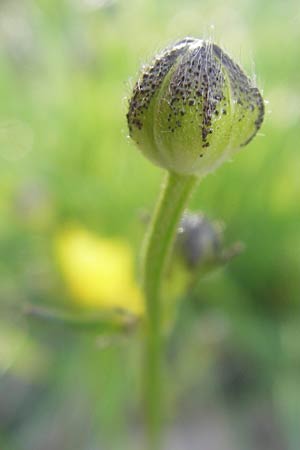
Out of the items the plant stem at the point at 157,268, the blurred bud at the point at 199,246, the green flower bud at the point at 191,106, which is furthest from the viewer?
the blurred bud at the point at 199,246

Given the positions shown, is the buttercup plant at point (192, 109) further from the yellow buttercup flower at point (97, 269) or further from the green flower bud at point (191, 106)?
the yellow buttercup flower at point (97, 269)

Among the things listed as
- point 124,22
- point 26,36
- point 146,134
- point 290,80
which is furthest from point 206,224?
point 26,36

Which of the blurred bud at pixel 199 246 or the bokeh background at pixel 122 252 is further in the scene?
the bokeh background at pixel 122 252

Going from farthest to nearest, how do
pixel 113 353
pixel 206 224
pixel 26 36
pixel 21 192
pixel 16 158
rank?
pixel 26 36
pixel 16 158
pixel 21 192
pixel 113 353
pixel 206 224

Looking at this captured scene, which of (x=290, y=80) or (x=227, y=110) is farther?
(x=290, y=80)

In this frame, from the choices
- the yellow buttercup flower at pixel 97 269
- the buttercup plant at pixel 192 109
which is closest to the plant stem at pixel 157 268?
the buttercup plant at pixel 192 109

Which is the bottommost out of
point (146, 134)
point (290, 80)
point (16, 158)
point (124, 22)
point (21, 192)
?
point (146, 134)

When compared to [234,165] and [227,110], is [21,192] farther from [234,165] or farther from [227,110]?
[227,110]

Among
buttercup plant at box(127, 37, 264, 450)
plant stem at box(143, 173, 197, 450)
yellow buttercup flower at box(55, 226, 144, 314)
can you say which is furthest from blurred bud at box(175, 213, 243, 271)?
yellow buttercup flower at box(55, 226, 144, 314)
